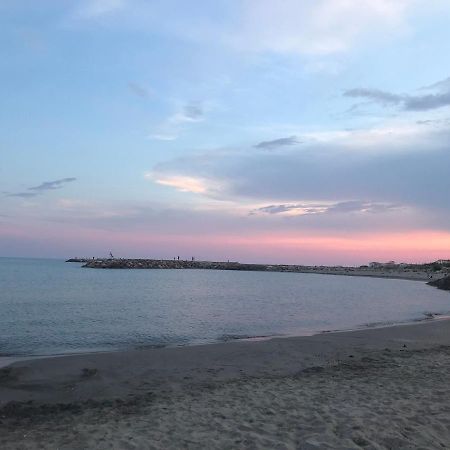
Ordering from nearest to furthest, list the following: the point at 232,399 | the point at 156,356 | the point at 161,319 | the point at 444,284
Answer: the point at 232,399
the point at 156,356
the point at 161,319
the point at 444,284

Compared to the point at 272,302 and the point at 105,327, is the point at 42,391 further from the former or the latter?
the point at 272,302

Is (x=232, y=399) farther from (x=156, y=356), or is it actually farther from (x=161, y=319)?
(x=161, y=319)

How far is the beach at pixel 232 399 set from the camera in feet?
20.9

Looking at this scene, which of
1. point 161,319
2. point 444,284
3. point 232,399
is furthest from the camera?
point 444,284

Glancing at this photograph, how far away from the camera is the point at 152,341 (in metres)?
16.5

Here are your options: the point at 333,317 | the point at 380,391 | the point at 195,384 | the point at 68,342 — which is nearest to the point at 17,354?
the point at 68,342

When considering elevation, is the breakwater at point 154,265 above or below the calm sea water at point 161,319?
above

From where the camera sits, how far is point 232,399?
8391mm

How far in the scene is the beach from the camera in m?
6.38

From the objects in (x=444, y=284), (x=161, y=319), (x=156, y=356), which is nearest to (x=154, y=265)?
(x=444, y=284)

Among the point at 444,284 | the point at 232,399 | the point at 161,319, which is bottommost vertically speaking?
the point at 161,319

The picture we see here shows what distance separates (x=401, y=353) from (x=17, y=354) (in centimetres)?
1123

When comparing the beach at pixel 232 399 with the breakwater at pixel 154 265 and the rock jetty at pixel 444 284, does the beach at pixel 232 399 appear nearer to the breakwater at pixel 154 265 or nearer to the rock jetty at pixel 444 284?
the rock jetty at pixel 444 284

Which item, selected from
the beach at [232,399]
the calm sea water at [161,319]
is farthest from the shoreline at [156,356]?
the calm sea water at [161,319]
